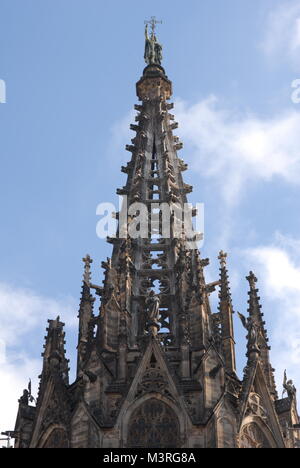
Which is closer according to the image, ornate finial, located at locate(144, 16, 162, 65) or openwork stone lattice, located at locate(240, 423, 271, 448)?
openwork stone lattice, located at locate(240, 423, 271, 448)

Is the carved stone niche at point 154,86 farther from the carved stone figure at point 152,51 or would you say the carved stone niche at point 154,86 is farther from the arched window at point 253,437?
the arched window at point 253,437

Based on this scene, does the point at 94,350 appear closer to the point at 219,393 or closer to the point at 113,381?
the point at 113,381

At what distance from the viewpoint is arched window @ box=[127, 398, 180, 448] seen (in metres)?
45.8

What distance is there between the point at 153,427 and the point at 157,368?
2.81 meters

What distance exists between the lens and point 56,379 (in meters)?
49.7

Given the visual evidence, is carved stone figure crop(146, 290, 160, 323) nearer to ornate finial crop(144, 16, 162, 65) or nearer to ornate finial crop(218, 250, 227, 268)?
ornate finial crop(218, 250, 227, 268)

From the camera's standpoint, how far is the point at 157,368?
158 ft

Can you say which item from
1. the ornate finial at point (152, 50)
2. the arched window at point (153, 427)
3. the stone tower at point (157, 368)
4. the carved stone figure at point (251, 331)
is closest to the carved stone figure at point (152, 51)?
the ornate finial at point (152, 50)

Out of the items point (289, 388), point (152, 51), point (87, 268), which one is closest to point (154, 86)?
point (152, 51)

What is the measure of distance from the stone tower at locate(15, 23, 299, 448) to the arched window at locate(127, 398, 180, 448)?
0.04 m

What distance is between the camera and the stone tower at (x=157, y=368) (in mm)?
46188

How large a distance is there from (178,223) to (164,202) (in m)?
2.02

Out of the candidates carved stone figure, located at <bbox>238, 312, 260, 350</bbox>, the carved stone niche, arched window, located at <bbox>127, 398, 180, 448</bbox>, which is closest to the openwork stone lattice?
arched window, located at <bbox>127, 398, 180, 448</bbox>

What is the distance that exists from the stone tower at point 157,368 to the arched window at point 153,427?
40 millimetres
